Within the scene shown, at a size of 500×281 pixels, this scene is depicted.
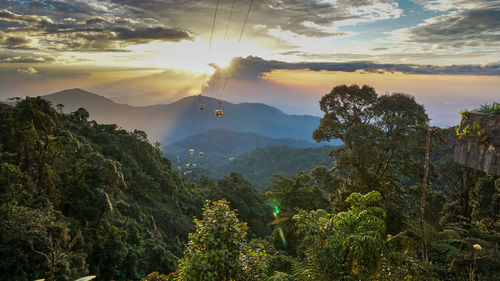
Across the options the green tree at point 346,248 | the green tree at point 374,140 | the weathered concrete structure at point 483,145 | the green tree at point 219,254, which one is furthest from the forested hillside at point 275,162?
the weathered concrete structure at point 483,145

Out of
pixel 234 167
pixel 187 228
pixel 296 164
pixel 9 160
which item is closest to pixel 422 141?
pixel 9 160

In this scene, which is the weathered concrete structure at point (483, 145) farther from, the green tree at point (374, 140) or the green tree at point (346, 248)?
the green tree at point (374, 140)

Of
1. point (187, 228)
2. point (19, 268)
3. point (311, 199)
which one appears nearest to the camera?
point (19, 268)

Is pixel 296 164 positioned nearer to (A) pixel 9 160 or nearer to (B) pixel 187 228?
(B) pixel 187 228

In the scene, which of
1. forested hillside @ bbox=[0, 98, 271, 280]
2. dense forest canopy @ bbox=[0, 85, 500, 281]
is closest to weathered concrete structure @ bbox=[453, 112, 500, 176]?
dense forest canopy @ bbox=[0, 85, 500, 281]

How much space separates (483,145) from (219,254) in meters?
4.30

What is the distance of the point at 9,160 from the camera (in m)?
11.6

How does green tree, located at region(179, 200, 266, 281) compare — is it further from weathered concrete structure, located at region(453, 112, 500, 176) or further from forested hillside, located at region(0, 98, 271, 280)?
forested hillside, located at region(0, 98, 271, 280)

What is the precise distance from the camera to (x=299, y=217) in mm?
6336

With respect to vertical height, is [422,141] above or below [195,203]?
above

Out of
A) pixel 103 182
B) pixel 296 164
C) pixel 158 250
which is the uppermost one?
pixel 103 182

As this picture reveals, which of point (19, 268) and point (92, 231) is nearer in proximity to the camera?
point (19, 268)

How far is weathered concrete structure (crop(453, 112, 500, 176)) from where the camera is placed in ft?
11.7

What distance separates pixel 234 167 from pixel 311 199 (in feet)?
378
